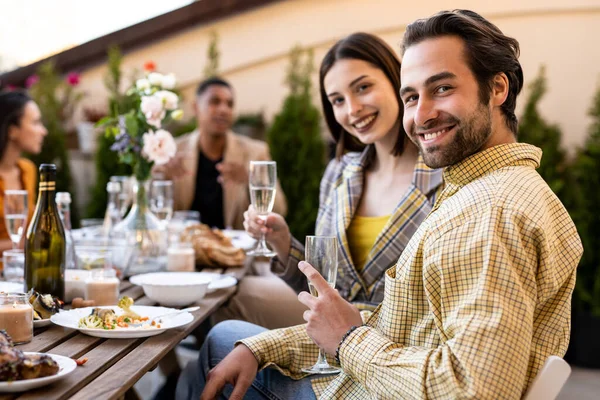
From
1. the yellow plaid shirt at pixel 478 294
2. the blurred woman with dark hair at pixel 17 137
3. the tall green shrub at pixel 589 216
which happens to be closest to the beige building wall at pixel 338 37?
the tall green shrub at pixel 589 216

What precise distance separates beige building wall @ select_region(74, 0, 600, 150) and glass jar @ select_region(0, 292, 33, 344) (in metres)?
4.41

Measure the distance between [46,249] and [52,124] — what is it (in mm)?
4056

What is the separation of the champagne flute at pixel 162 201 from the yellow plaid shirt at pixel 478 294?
1537 millimetres

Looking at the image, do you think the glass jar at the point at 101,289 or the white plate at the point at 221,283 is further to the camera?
the white plate at the point at 221,283

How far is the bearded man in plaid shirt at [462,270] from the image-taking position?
3.58ft

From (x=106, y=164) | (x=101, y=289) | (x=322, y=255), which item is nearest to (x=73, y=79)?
(x=106, y=164)

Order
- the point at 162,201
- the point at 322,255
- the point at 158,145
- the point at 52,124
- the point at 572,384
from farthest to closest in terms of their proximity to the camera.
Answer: the point at 52,124
the point at 572,384
the point at 162,201
the point at 158,145
the point at 322,255

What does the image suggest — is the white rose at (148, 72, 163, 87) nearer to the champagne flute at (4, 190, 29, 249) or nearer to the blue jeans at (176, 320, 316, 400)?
the champagne flute at (4, 190, 29, 249)

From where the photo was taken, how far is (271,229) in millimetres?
2203

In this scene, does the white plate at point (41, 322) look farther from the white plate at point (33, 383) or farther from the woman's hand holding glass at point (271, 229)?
the woman's hand holding glass at point (271, 229)

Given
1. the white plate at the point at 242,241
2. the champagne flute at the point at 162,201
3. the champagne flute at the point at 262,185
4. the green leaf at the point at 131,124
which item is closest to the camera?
the champagne flute at the point at 262,185

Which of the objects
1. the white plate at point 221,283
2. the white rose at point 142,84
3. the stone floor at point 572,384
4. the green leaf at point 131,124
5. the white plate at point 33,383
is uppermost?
the white rose at point 142,84

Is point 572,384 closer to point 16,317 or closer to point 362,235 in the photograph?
point 362,235

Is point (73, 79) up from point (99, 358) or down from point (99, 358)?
up
